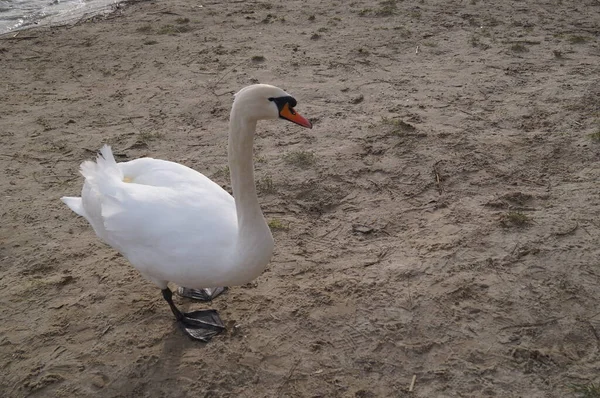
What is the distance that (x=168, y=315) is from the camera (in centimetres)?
346

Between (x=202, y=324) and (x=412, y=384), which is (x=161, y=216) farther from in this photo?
(x=412, y=384)

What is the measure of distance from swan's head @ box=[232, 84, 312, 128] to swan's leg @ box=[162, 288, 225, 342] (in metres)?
1.29

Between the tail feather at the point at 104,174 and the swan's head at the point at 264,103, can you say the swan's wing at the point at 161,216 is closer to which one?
the tail feather at the point at 104,174

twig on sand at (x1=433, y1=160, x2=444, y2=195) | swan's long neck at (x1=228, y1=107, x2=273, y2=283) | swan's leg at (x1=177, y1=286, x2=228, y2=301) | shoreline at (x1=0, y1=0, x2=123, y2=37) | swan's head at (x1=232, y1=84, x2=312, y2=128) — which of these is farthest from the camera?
shoreline at (x1=0, y1=0, x2=123, y2=37)

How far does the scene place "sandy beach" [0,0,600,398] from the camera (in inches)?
118

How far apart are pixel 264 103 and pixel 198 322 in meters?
1.52

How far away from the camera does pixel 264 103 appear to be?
2604mm

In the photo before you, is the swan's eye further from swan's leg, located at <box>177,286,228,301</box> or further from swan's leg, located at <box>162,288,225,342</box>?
swan's leg, located at <box>177,286,228,301</box>

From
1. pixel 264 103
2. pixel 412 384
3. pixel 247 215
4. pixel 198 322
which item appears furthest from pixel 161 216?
pixel 412 384

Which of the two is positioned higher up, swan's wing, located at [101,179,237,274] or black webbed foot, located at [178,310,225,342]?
swan's wing, located at [101,179,237,274]

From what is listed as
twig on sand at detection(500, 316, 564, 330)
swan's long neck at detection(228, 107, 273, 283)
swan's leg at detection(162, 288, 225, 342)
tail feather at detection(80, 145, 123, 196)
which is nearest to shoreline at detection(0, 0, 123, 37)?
tail feather at detection(80, 145, 123, 196)

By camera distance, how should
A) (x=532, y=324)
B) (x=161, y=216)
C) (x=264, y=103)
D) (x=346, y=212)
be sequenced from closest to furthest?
(x=264, y=103) < (x=161, y=216) < (x=532, y=324) < (x=346, y=212)

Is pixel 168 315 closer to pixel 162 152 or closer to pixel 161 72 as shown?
pixel 162 152

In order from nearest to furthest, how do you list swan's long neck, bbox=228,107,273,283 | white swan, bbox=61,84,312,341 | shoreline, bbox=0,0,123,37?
white swan, bbox=61,84,312,341, swan's long neck, bbox=228,107,273,283, shoreline, bbox=0,0,123,37
